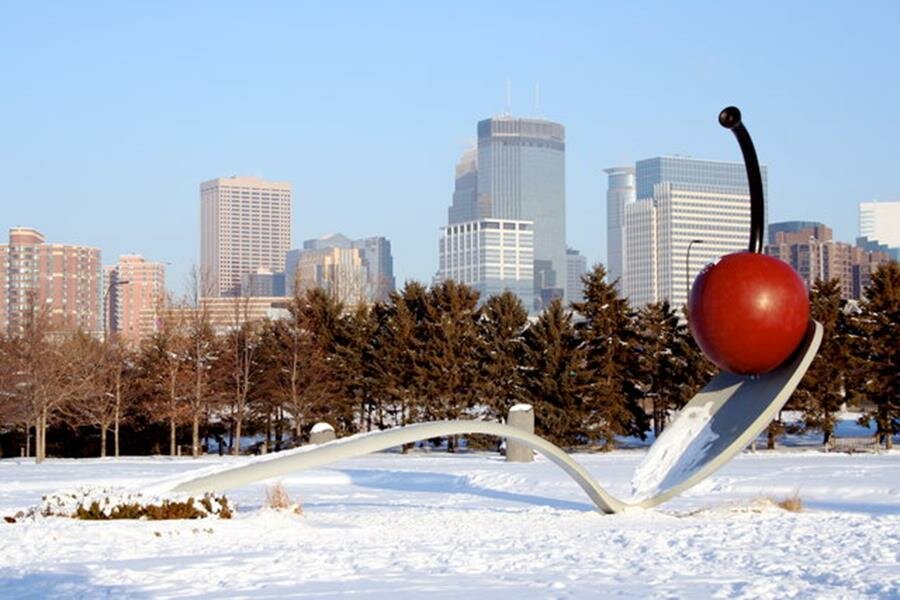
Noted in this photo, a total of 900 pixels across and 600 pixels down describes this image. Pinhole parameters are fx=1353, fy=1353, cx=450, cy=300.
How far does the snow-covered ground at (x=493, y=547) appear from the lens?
1110 cm

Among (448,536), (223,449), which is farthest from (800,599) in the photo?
(223,449)

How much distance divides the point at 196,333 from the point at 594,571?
31.1 metres

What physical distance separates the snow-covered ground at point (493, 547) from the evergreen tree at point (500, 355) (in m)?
17.4

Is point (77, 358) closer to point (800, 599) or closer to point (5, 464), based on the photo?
point (5, 464)

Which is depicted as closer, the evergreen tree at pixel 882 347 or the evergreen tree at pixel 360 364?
the evergreen tree at pixel 882 347

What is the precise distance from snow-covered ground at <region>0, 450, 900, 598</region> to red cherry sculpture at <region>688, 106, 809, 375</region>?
76.1 inches

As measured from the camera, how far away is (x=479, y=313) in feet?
136

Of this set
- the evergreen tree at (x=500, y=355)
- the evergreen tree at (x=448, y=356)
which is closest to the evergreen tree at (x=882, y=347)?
the evergreen tree at (x=500, y=355)

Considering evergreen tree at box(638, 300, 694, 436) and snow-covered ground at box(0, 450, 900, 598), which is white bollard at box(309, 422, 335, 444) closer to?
snow-covered ground at box(0, 450, 900, 598)

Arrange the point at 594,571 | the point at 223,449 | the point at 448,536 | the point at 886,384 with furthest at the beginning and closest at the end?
the point at 223,449, the point at 886,384, the point at 448,536, the point at 594,571

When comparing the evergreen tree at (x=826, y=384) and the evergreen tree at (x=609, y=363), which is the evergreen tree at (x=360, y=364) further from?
the evergreen tree at (x=826, y=384)

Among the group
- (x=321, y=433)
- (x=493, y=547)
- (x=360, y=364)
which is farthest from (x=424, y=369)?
(x=493, y=547)

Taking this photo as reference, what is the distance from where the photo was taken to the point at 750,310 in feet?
54.1

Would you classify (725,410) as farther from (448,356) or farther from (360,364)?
(360,364)
